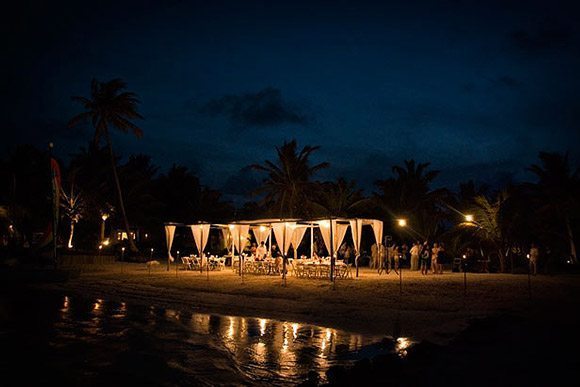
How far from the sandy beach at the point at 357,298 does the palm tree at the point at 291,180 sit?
49.1 feet

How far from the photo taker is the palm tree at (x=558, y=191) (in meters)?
30.6

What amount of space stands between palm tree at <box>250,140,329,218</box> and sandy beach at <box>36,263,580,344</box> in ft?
49.1

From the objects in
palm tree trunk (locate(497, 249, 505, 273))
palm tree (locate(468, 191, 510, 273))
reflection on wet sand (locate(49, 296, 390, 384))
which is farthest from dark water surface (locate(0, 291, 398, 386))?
palm tree (locate(468, 191, 510, 273))

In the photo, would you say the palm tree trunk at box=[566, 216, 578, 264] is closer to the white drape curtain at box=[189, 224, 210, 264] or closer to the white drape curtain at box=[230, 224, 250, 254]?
the white drape curtain at box=[230, 224, 250, 254]

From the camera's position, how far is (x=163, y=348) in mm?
9945

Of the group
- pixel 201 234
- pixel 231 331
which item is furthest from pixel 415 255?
pixel 231 331

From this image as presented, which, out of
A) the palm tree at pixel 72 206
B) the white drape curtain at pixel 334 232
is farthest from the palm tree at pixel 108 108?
the white drape curtain at pixel 334 232

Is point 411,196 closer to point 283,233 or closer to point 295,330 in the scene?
point 283,233

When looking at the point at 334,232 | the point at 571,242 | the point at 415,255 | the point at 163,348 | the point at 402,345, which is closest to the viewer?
the point at 402,345

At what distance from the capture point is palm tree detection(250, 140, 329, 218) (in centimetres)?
3759

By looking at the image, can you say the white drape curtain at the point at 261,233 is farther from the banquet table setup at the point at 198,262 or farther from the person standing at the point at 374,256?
the person standing at the point at 374,256

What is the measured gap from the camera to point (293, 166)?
37656mm

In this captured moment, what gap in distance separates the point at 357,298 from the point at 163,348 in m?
7.62

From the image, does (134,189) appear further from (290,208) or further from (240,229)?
(240,229)
